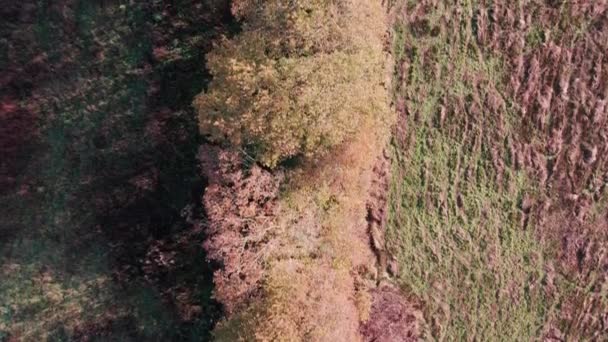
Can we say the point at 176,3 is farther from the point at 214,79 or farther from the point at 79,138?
the point at 79,138

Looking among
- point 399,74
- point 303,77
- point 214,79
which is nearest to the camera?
point 303,77

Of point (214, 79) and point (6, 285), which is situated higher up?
point (214, 79)

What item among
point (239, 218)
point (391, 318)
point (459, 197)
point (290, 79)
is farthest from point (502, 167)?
point (239, 218)

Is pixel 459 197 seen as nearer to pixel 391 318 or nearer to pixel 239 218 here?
pixel 391 318

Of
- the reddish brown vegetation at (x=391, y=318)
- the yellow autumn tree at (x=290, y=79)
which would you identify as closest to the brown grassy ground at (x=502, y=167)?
the reddish brown vegetation at (x=391, y=318)

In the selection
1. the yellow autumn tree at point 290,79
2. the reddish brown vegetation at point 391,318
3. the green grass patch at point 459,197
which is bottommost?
the reddish brown vegetation at point 391,318

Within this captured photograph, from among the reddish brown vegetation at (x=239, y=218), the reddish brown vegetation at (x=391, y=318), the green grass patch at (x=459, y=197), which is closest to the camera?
the reddish brown vegetation at (x=239, y=218)

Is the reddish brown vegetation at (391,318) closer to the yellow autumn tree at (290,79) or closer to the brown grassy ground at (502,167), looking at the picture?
the brown grassy ground at (502,167)

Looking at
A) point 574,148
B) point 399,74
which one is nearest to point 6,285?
point 399,74
